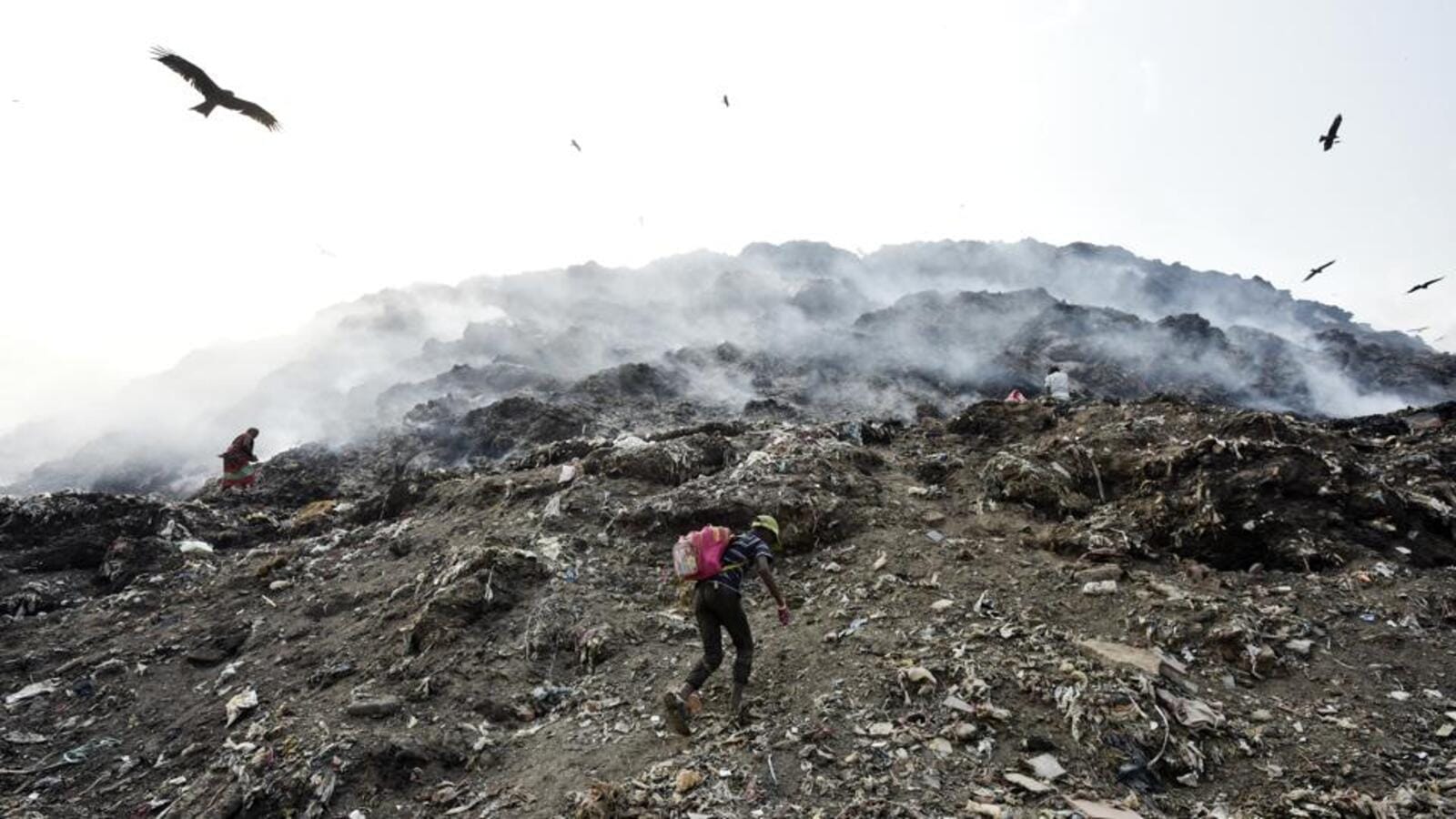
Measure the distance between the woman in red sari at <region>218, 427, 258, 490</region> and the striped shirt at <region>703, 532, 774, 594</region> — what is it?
10.4 meters

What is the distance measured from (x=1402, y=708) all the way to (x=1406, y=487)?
11.5ft

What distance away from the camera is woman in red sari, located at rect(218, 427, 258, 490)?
37.9ft

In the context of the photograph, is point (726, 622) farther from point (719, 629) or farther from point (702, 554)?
point (702, 554)

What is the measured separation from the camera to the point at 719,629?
171 inches

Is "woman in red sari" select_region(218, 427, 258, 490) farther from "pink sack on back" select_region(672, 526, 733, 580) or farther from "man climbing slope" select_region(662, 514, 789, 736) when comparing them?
"man climbing slope" select_region(662, 514, 789, 736)

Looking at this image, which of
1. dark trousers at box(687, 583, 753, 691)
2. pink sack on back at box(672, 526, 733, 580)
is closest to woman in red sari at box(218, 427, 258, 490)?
pink sack on back at box(672, 526, 733, 580)

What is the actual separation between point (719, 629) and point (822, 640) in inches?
38.9

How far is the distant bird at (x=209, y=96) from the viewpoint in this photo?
661 centimetres

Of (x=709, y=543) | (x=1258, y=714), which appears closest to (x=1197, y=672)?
(x=1258, y=714)

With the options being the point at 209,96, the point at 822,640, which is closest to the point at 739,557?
the point at 822,640

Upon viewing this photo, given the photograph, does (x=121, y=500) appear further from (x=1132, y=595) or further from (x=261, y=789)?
(x=1132, y=595)

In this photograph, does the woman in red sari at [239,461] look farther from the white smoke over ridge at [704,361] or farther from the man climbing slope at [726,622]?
the man climbing slope at [726,622]

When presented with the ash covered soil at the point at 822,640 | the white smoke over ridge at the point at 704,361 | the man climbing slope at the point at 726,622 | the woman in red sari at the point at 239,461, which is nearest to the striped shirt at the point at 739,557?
the man climbing slope at the point at 726,622

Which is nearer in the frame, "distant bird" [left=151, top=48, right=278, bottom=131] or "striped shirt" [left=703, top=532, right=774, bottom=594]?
"striped shirt" [left=703, top=532, right=774, bottom=594]
